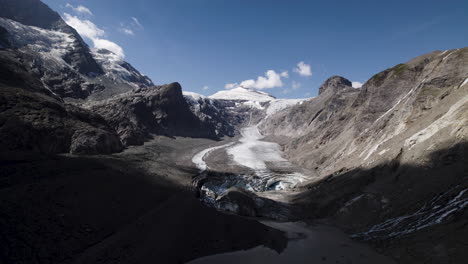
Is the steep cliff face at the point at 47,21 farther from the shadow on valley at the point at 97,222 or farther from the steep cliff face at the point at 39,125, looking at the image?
the shadow on valley at the point at 97,222

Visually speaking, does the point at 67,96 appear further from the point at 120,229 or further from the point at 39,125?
the point at 120,229

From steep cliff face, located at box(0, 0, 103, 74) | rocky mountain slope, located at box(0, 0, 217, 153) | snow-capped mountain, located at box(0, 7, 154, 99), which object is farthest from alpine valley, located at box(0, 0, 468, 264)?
steep cliff face, located at box(0, 0, 103, 74)

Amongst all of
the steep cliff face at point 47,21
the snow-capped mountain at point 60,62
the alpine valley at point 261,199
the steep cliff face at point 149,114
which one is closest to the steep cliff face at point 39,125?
the alpine valley at point 261,199

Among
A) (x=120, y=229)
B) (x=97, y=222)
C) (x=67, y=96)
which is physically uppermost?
(x=67, y=96)

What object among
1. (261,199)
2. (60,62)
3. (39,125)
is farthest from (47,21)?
(261,199)

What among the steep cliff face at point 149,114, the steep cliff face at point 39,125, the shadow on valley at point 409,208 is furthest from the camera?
the steep cliff face at point 149,114

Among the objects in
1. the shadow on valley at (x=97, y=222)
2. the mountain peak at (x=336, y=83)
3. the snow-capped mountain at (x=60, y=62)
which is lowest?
the shadow on valley at (x=97, y=222)
